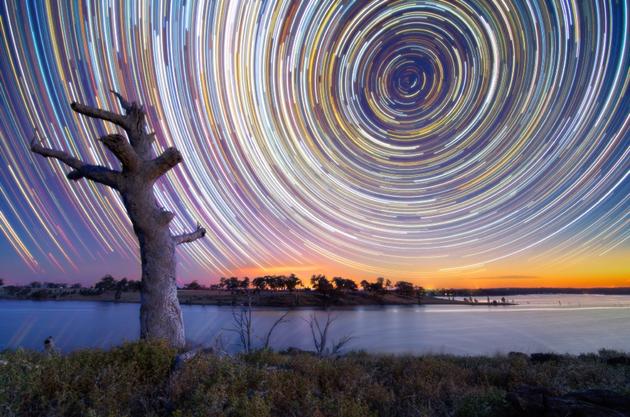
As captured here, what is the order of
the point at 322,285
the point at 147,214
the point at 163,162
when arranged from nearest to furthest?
the point at 147,214, the point at 163,162, the point at 322,285

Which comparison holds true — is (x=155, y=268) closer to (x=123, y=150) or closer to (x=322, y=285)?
(x=123, y=150)

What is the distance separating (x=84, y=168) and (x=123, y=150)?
1.49m

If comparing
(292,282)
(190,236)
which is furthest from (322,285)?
(190,236)

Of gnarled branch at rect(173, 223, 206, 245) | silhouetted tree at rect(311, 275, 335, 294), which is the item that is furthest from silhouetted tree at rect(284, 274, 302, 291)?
gnarled branch at rect(173, 223, 206, 245)

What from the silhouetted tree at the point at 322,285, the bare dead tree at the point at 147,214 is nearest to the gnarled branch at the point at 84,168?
the bare dead tree at the point at 147,214

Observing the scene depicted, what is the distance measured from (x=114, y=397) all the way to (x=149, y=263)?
15.1 ft

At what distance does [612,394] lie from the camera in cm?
A: 449

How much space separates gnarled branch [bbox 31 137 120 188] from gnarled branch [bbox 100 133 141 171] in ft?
1.67

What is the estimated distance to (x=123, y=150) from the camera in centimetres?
919

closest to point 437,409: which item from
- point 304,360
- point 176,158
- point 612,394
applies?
point 612,394

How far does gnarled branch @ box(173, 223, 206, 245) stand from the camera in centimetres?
1000

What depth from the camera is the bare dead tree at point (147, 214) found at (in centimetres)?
901

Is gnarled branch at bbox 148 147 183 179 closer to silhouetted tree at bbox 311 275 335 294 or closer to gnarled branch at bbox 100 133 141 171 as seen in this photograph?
gnarled branch at bbox 100 133 141 171

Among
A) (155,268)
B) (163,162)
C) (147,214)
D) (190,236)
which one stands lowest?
(155,268)
